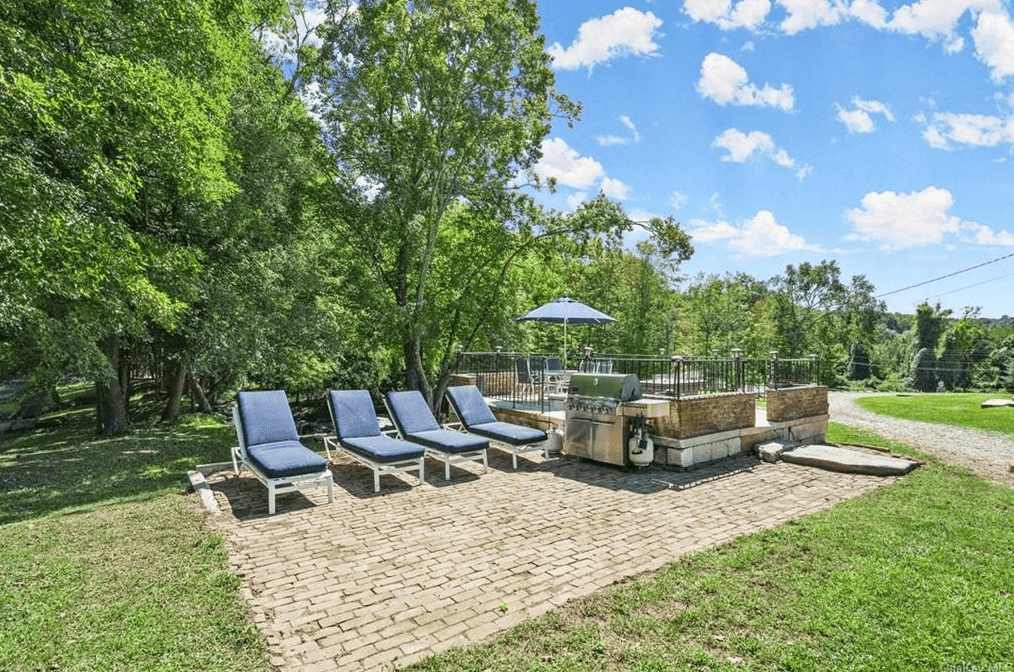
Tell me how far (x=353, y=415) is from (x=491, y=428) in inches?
98.4

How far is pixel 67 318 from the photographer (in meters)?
9.63

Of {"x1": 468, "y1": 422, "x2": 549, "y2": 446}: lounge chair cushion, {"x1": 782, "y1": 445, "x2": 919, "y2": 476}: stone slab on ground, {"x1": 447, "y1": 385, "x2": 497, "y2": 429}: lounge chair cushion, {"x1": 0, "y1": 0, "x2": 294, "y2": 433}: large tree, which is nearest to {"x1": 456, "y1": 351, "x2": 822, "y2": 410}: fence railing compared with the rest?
{"x1": 447, "y1": 385, "x2": 497, "y2": 429}: lounge chair cushion

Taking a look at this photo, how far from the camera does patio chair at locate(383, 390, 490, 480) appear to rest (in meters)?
8.38

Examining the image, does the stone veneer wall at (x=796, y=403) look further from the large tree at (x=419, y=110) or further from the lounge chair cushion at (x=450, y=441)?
the large tree at (x=419, y=110)

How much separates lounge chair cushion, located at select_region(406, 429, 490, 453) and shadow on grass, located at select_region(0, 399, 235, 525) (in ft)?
11.7

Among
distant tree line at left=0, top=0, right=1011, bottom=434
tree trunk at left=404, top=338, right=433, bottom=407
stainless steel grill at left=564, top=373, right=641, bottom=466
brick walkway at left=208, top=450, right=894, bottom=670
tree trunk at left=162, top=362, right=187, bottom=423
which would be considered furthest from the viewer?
tree trunk at left=162, top=362, right=187, bottom=423

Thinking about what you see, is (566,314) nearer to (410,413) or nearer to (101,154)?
(410,413)

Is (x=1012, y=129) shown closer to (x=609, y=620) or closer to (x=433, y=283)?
(x=433, y=283)

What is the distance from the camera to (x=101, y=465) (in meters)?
9.44

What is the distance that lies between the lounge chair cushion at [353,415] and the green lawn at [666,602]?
2.67 m

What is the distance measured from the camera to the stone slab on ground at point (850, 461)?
332 inches

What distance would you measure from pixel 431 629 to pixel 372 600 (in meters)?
0.69

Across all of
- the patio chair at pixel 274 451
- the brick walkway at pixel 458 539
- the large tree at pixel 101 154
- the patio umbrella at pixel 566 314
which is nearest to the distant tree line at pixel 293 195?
the large tree at pixel 101 154

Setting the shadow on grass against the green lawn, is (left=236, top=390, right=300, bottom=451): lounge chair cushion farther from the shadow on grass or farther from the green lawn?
the green lawn
